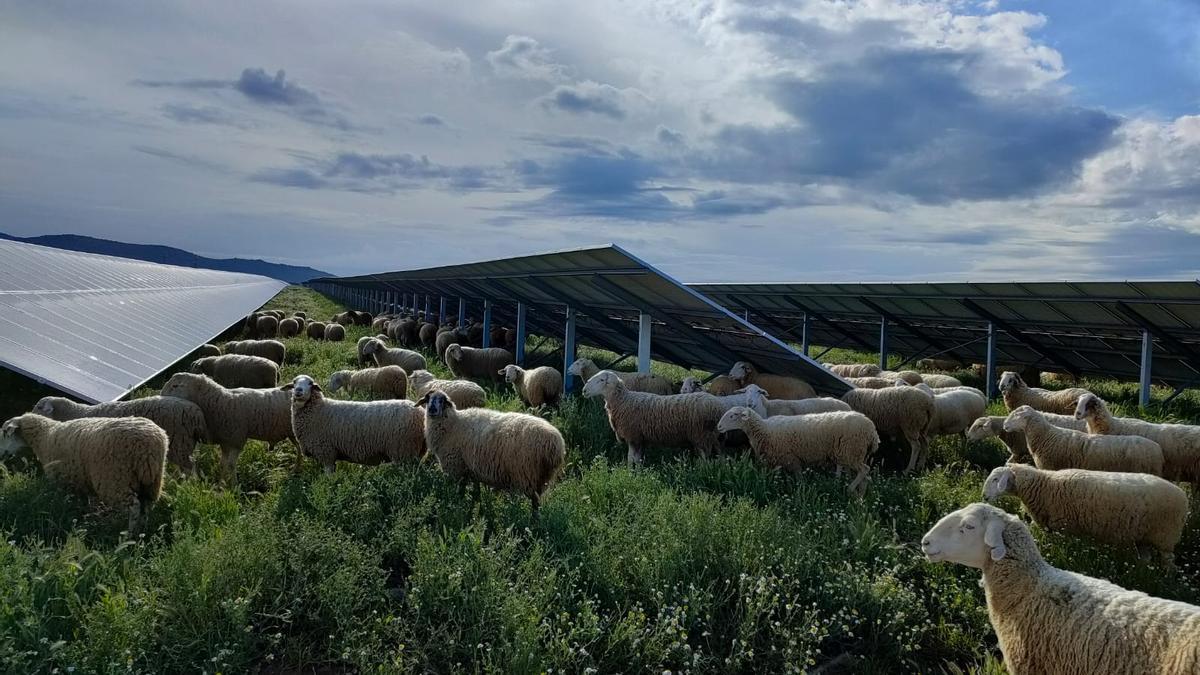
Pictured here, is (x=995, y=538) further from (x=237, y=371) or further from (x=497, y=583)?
(x=237, y=371)

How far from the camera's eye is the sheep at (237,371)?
Answer: 13.0 meters

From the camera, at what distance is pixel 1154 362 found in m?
16.0

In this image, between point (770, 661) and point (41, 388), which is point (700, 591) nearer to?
point (770, 661)

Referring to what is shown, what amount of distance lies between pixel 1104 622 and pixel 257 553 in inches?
210

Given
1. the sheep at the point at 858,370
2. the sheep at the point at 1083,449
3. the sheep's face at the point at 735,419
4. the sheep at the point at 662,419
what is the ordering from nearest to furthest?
1. the sheep at the point at 1083,449
2. the sheep's face at the point at 735,419
3. the sheep at the point at 662,419
4. the sheep at the point at 858,370

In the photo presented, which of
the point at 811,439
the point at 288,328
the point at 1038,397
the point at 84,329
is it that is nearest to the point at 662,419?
the point at 811,439

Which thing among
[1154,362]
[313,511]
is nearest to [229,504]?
[313,511]

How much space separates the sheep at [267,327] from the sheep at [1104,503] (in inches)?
987

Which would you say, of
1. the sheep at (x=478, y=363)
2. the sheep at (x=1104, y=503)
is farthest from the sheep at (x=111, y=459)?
the sheep at (x=478, y=363)

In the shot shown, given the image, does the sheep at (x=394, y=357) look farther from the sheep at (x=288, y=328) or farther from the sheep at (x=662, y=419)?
the sheep at (x=288, y=328)

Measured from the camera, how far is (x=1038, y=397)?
1102 centimetres

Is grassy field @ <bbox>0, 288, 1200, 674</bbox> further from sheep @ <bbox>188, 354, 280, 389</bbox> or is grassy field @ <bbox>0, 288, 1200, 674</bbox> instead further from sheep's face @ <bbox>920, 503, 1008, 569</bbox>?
sheep @ <bbox>188, 354, 280, 389</bbox>

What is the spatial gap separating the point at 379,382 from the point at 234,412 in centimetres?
345

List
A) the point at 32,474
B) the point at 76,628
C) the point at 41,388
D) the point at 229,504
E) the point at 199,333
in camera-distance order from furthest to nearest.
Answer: the point at 199,333
the point at 41,388
the point at 32,474
the point at 229,504
the point at 76,628
